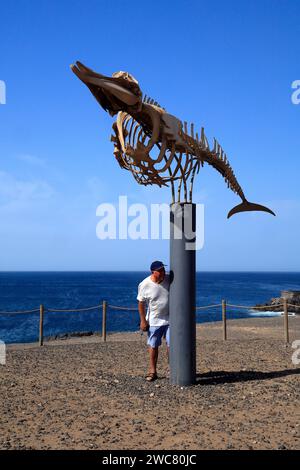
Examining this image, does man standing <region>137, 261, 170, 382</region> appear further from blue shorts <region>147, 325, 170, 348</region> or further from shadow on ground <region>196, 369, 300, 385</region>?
shadow on ground <region>196, 369, 300, 385</region>

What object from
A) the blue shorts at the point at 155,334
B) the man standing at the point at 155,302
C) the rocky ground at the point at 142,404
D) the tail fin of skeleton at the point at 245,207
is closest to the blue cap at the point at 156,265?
the man standing at the point at 155,302

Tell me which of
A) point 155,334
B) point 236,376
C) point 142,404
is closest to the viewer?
point 142,404

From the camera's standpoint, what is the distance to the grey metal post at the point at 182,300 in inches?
263

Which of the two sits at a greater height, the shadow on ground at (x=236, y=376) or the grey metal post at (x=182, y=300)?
the grey metal post at (x=182, y=300)

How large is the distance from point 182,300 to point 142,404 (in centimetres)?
157

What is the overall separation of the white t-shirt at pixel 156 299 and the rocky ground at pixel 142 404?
973mm

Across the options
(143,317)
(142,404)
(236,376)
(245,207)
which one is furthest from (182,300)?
(245,207)

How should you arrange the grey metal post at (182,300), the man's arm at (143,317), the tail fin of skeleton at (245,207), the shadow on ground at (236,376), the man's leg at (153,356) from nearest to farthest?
1. the grey metal post at (182,300)
2. the man's arm at (143,317)
3. the man's leg at (153,356)
4. the shadow on ground at (236,376)
5. the tail fin of skeleton at (245,207)

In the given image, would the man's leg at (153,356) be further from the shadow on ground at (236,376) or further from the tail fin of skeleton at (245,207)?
the tail fin of skeleton at (245,207)

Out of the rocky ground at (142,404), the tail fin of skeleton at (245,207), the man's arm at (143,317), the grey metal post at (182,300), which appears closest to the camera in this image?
the rocky ground at (142,404)

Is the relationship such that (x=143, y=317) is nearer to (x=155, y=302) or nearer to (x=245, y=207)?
(x=155, y=302)

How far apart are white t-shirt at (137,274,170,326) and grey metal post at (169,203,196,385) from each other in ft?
0.54

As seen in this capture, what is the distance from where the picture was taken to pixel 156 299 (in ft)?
22.5
